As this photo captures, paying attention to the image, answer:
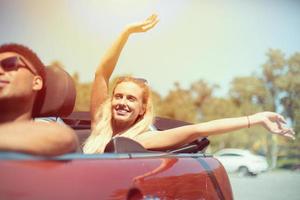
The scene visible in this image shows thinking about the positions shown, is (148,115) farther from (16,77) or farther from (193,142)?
(16,77)

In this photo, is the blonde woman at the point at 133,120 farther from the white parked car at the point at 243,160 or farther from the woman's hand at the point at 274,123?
the white parked car at the point at 243,160

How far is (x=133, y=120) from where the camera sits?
77.9 inches

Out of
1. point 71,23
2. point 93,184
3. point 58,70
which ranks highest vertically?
point 71,23

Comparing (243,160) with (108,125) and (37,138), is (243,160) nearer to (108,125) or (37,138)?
(108,125)

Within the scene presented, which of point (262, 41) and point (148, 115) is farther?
point (262, 41)

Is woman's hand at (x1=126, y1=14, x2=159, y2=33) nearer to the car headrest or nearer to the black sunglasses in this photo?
the car headrest

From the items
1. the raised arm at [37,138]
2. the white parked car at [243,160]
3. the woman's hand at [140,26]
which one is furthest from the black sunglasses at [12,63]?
the white parked car at [243,160]

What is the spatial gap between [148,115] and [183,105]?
2.66 meters

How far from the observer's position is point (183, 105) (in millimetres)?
4652

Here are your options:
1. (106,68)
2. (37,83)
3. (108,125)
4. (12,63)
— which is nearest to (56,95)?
(37,83)

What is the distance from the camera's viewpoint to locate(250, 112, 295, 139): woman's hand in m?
1.66

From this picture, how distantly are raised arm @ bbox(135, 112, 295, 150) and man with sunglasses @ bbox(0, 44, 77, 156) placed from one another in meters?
0.57

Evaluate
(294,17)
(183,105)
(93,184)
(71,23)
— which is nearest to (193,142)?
(93,184)

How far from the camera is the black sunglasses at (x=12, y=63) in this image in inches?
49.0
